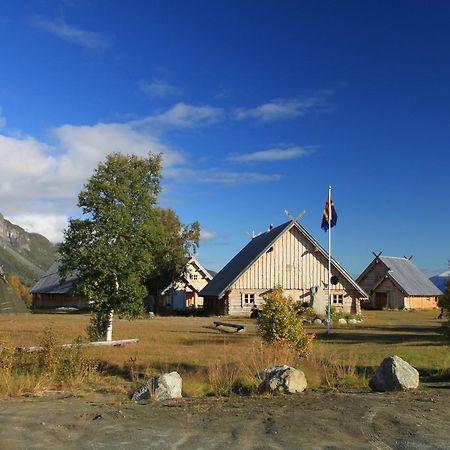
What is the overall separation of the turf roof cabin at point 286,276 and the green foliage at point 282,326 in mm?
28680

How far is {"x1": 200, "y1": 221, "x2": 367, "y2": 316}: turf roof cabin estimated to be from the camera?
1854 inches

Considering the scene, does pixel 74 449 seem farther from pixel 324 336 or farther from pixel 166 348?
pixel 324 336

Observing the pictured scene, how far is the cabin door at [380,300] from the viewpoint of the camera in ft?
221

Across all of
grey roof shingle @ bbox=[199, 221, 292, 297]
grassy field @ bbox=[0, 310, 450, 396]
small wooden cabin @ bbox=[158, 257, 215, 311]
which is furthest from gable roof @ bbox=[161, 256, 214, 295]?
grassy field @ bbox=[0, 310, 450, 396]

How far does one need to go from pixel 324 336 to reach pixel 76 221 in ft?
40.7

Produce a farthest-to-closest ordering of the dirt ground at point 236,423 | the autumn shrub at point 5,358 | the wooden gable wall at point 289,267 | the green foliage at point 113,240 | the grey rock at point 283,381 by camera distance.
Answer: the wooden gable wall at point 289,267, the green foliage at point 113,240, the autumn shrub at point 5,358, the grey rock at point 283,381, the dirt ground at point 236,423

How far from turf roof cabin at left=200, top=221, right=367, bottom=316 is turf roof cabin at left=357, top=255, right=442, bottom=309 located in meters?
18.4

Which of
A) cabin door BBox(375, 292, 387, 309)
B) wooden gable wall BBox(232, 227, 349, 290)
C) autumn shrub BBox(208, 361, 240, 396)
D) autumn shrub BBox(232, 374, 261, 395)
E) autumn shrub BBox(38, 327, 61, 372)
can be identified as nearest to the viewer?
autumn shrub BBox(232, 374, 261, 395)

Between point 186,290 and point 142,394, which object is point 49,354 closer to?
point 142,394

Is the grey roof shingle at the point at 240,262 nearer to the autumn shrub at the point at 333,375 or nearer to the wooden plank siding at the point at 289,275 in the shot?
the wooden plank siding at the point at 289,275

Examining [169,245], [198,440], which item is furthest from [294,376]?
[169,245]

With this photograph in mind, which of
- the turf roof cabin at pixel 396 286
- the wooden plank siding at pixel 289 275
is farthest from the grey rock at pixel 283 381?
the turf roof cabin at pixel 396 286

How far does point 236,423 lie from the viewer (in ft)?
31.6

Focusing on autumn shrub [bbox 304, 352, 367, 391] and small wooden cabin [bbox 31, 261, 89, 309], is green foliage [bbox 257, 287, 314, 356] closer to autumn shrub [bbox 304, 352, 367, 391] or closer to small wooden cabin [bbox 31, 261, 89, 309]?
autumn shrub [bbox 304, 352, 367, 391]
